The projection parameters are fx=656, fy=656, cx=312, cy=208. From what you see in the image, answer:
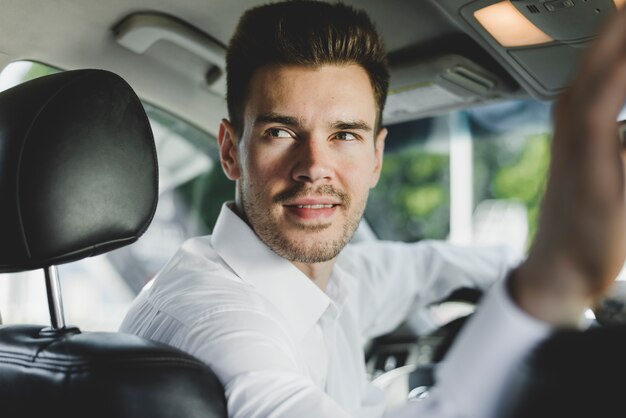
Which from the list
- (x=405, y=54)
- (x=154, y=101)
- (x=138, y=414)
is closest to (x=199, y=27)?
(x=154, y=101)

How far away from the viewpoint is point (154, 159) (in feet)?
3.85

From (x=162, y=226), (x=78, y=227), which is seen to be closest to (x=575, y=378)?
(x=78, y=227)

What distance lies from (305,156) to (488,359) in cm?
103

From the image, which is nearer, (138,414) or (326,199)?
(138,414)

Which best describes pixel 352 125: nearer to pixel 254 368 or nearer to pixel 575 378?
pixel 254 368

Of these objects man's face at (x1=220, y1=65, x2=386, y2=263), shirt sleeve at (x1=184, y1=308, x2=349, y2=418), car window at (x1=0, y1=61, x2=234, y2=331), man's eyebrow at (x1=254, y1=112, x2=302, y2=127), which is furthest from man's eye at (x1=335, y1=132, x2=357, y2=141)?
car window at (x1=0, y1=61, x2=234, y2=331)

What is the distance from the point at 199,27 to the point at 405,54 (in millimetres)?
638

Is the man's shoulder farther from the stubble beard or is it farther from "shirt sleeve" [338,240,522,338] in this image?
"shirt sleeve" [338,240,522,338]

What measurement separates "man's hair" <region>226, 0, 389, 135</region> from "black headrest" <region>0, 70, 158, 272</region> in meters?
0.52

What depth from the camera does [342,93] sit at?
1568 mm

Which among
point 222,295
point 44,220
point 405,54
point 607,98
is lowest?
point 222,295

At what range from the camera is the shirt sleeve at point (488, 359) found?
50 centimetres

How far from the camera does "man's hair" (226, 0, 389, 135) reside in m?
1.56

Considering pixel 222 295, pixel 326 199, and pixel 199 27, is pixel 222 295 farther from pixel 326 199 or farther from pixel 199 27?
pixel 199 27
